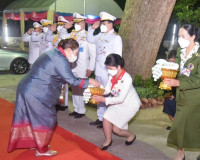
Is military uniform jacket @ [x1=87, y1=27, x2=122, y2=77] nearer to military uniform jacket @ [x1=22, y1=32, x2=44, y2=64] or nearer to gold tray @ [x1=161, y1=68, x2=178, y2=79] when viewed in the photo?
gold tray @ [x1=161, y1=68, x2=178, y2=79]

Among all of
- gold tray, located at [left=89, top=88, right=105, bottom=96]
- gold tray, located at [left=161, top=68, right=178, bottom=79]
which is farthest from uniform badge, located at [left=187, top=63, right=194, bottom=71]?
gold tray, located at [left=89, top=88, right=105, bottom=96]

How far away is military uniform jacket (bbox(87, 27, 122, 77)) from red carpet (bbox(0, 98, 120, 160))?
1313mm

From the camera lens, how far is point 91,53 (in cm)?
609

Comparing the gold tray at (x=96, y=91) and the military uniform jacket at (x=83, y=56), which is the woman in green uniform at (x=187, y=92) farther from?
the military uniform jacket at (x=83, y=56)

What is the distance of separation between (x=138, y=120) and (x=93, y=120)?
3.09 ft

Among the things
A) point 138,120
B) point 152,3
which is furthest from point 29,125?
point 152,3

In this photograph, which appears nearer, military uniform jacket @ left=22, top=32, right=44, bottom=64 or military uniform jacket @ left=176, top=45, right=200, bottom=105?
military uniform jacket @ left=176, top=45, right=200, bottom=105

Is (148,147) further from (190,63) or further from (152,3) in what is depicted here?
(152,3)

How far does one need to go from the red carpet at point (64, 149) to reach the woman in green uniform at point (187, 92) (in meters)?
1.01

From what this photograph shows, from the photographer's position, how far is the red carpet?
4.11m

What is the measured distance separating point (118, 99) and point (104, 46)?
4.96 ft

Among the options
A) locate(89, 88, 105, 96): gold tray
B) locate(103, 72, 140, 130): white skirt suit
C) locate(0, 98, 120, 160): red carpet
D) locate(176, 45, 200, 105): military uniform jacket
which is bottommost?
locate(0, 98, 120, 160): red carpet

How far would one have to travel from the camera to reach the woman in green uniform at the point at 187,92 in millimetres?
3699

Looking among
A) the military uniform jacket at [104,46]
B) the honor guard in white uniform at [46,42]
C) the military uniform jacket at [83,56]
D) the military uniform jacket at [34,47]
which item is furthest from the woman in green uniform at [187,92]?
the military uniform jacket at [34,47]
